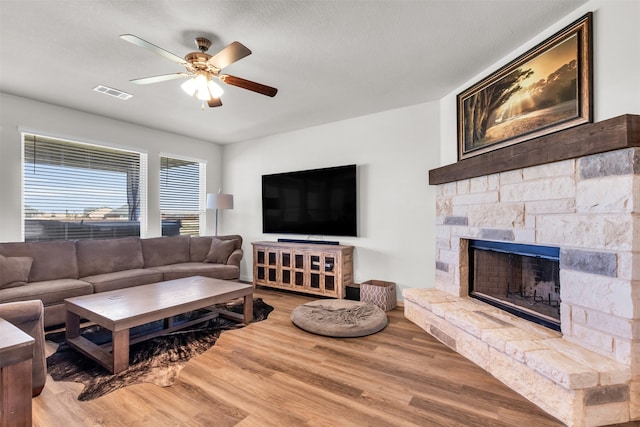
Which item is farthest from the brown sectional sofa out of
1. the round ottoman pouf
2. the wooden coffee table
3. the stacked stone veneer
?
the stacked stone veneer

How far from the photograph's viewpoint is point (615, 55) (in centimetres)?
180

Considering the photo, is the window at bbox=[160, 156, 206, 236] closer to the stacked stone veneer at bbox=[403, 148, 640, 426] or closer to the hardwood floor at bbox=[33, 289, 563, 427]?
the hardwood floor at bbox=[33, 289, 563, 427]

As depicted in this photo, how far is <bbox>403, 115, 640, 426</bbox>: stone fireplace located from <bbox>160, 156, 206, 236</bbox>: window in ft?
13.7

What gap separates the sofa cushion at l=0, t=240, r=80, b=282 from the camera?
3.18 m

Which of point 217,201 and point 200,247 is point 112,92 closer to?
point 217,201

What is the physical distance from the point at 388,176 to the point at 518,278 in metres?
1.88

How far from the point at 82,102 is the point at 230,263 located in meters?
2.70

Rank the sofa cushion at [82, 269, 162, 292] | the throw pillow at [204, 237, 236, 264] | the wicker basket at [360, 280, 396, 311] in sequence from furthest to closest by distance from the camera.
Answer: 1. the throw pillow at [204, 237, 236, 264]
2. the wicker basket at [360, 280, 396, 311]
3. the sofa cushion at [82, 269, 162, 292]

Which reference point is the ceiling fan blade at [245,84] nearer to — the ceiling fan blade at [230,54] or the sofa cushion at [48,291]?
the ceiling fan blade at [230,54]

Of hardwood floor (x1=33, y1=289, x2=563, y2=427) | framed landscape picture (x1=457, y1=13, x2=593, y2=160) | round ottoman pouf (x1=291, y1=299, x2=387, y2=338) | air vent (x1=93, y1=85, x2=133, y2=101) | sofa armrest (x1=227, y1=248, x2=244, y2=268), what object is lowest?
hardwood floor (x1=33, y1=289, x2=563, y2=427)

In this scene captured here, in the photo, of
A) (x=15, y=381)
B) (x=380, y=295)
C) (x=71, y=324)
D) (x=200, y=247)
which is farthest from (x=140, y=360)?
(x=200, y=247)

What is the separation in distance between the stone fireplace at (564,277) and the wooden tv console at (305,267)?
142cm

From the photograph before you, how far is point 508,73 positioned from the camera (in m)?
2.54

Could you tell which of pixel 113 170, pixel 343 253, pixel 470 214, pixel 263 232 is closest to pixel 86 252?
pixel 113 170
